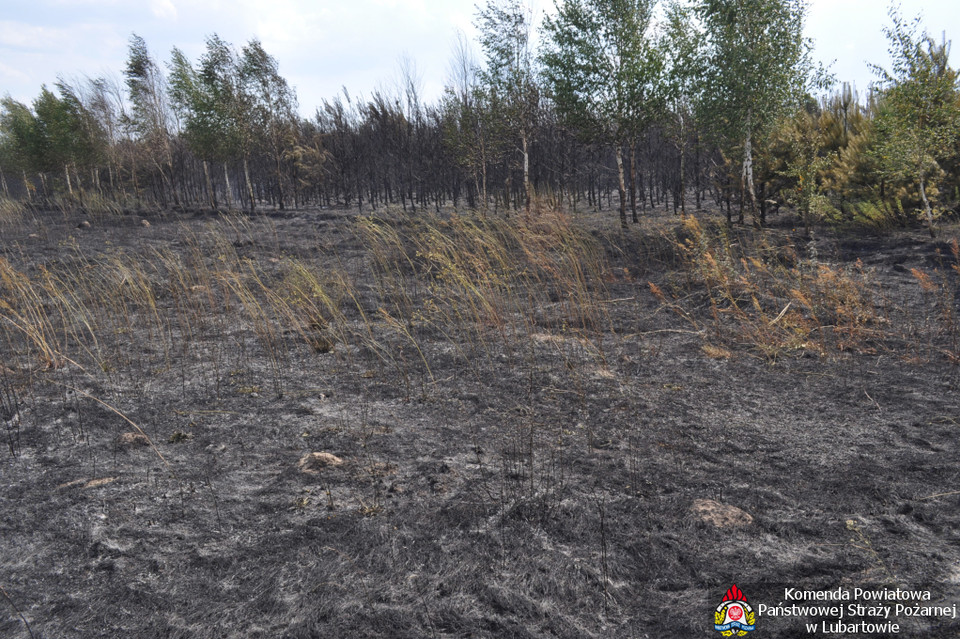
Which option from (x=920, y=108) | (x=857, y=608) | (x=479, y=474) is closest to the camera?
(x=857, y=608)

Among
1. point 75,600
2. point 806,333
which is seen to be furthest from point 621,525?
point 806,333

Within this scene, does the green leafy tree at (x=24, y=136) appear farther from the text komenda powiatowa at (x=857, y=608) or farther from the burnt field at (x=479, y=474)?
the text komenda powiatowa at (x=857, y=608)

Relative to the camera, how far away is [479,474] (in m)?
2.73

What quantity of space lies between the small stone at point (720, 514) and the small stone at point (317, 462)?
1.85 metres

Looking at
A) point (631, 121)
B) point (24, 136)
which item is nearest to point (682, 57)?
point (631, 121)

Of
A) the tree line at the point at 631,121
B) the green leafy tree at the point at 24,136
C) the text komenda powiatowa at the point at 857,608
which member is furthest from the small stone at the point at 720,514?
the green leafy tree at the point at 24,136

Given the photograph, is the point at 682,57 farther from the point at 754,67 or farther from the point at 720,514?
the point at 720,514

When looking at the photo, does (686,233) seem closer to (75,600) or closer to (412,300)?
(412,300)

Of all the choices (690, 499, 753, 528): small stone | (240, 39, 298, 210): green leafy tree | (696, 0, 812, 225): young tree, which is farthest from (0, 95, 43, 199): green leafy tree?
(690, 499, 753, 528): small stone

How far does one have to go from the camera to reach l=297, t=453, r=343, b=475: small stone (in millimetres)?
2768

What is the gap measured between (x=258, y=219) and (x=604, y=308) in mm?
15061

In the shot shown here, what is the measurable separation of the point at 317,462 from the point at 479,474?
0.90 meters

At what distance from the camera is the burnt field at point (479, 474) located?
1847 millimetres

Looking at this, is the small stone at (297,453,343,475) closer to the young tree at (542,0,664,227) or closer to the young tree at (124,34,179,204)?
the young tree at (542,0,664,227)
